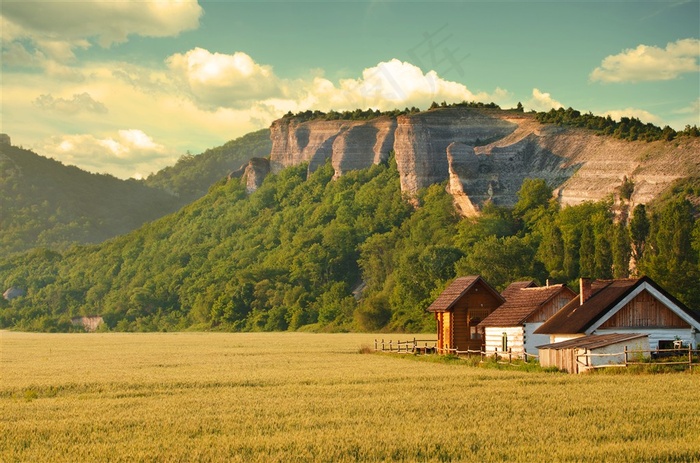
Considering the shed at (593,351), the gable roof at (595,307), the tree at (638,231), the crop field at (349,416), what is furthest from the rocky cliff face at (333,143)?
the crop field at (349,416)

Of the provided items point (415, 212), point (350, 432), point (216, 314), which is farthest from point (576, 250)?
point (350, 432)

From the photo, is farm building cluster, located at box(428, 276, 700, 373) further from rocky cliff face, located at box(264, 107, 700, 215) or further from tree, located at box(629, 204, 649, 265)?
rocky cliff face, located at box(264, 107, 700, 215)

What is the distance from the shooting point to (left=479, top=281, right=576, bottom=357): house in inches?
2197

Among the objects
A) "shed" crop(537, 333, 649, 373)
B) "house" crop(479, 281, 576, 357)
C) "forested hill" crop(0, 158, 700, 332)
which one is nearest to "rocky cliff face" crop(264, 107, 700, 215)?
"forested hill" crop(0, 158, 700, 332)

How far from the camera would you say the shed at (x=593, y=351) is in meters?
41.1

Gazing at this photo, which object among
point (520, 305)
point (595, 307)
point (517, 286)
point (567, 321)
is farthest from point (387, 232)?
point (595, 307)

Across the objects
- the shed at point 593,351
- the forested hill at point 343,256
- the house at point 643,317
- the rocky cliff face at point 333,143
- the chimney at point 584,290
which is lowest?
the shed at point 593,351

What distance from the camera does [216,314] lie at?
14762cm

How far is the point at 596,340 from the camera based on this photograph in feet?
143

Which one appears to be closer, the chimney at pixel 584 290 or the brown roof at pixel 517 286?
the chimney at pixel 584 290

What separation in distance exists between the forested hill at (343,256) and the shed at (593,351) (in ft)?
118

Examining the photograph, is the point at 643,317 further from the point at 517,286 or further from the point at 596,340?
the point at 517,286

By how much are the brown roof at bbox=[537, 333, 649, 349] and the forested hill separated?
112ft

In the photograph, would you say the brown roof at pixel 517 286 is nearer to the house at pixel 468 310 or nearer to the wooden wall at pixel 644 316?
the house at pixel 468 310
